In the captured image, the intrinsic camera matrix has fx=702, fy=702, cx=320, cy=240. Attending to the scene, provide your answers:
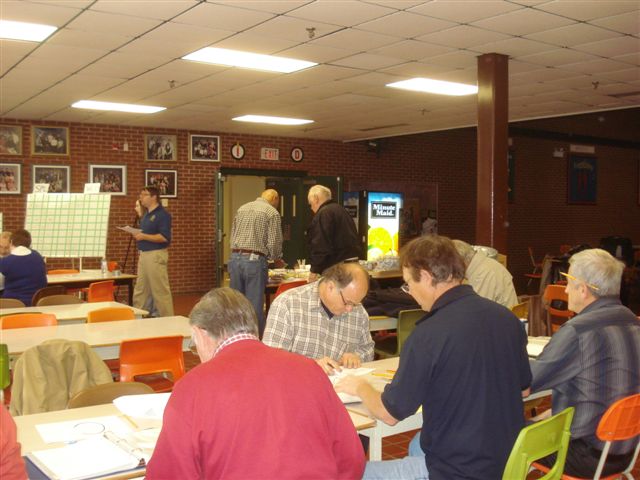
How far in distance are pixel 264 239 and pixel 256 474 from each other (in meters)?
6.17

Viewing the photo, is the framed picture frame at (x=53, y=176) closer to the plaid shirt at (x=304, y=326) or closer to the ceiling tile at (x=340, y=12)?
the ceiling tile at (x=340, y=12)

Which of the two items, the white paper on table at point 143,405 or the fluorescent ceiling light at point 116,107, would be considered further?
the fluorescent ceiling light at point 116,107

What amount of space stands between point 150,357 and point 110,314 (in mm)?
1265

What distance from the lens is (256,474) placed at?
176cm

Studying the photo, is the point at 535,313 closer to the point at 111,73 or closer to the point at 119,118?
the point at 111,73

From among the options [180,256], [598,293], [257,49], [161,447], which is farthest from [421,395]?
[180,256]

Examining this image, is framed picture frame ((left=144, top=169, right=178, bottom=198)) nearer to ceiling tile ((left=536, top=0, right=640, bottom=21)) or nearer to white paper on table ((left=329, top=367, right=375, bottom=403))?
ceiling tile ((left=536, top=0, right=640, bottom=21))

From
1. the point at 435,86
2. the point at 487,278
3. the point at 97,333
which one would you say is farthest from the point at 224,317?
the point at 435,86

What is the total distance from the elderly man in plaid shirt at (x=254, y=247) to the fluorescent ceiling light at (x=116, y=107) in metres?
2.94

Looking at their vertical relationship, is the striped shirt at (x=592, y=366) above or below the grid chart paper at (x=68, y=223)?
below

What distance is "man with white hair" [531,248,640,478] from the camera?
3.00 m

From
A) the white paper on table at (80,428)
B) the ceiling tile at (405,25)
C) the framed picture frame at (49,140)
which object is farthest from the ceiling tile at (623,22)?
the framed picture frame at (49,140)

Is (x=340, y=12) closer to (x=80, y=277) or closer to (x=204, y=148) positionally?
(x=80, y=277)

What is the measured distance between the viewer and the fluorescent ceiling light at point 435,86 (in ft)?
26.4
